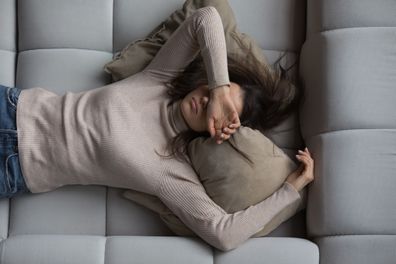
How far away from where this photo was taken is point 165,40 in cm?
153

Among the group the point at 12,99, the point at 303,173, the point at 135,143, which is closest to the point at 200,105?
the point at 135,143

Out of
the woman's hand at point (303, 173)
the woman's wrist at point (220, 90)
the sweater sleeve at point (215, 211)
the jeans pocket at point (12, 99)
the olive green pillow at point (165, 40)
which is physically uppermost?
the olive green pillow at point (165, 40)

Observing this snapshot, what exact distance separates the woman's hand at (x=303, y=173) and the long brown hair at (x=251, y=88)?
132mm

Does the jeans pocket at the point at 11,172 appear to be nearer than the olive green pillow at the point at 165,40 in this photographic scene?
Yes

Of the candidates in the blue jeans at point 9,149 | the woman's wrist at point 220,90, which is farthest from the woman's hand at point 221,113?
the blue jeans at point 9,149

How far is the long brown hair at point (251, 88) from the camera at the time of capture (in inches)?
57.0

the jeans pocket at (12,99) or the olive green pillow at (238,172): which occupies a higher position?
the jeans pocket at (12,99)

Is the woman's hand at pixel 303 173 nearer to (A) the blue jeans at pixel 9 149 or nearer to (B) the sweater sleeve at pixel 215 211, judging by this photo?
(B) the sweater sleeve at pixel 215 211

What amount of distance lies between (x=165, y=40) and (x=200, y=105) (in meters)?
0.25

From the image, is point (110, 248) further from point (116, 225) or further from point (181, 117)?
point (181, 117)

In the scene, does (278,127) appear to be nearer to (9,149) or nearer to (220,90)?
(220,90)

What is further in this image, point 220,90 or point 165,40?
point 165,40

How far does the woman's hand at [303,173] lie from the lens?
143 centimetres

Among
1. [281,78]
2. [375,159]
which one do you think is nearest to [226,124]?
[281,78]
